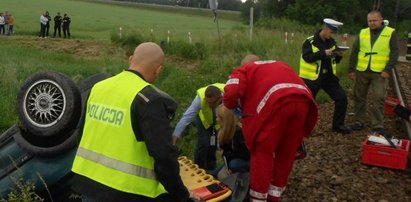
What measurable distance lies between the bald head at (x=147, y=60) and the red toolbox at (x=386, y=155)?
3.39 meters

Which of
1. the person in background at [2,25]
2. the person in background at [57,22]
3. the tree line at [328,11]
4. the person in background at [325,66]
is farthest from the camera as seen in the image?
the tree line at [328,11]

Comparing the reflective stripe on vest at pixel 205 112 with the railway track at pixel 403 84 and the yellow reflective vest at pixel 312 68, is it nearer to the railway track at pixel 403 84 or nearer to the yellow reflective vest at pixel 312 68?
the yellow reflective vest at pixel 312 68

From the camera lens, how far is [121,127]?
2928 mm

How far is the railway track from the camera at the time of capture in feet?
28.7

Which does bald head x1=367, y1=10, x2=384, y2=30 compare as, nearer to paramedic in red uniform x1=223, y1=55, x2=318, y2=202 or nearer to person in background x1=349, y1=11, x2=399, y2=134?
person in background x1=349, y1=11, x2=399, y2=134

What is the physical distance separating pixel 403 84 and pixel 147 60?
9489 millimetres

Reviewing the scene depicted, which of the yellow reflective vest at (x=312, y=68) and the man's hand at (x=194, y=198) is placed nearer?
the man's hand at (x=194, y=198)

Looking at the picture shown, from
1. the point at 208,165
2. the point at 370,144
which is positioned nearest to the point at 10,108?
the point at 208,165

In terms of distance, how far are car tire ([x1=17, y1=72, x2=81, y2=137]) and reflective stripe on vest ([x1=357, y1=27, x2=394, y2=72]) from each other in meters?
4.50

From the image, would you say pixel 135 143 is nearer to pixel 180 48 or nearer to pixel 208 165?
pixel 208 165

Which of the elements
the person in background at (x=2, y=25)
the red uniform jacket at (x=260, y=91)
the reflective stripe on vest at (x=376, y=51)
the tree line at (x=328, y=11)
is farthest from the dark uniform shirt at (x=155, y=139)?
the tree line at (x=328, y=11)

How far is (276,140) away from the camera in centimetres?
408

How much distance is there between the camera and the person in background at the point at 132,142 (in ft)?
9.41

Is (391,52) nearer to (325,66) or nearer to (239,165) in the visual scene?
(325,66)
